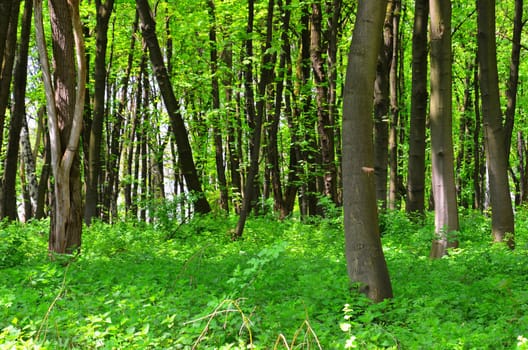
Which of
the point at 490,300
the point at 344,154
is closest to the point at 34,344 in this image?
the point at 344,154

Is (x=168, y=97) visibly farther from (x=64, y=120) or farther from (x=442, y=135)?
(x=442, y=135)

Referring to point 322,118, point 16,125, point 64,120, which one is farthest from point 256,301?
point 16,125

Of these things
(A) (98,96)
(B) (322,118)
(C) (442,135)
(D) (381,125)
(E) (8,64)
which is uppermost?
(E) (8,64)

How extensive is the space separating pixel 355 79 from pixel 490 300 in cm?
274

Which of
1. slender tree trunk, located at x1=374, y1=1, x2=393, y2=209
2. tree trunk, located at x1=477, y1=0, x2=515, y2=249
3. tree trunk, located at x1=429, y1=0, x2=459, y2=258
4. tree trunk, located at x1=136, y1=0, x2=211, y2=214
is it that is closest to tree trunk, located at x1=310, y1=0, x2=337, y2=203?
slender tree trunk, located at x1=374, y1=1, x2=393, y2=209

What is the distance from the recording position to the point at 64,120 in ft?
29.1

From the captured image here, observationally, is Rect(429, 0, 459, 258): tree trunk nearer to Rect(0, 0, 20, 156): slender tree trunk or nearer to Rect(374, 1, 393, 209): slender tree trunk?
Rect(374, 1, 393, 209): slender tree trunk

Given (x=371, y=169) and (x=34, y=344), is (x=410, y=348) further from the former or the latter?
(x=34, y=344)

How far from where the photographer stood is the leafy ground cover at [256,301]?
4.60 m

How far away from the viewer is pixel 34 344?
14.1 feet

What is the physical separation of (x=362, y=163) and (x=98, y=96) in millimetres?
10539

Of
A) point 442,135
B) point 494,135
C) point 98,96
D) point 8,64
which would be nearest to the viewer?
point 442,135

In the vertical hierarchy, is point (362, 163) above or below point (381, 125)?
below

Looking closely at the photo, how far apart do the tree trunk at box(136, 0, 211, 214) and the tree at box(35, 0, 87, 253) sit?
4317mm
